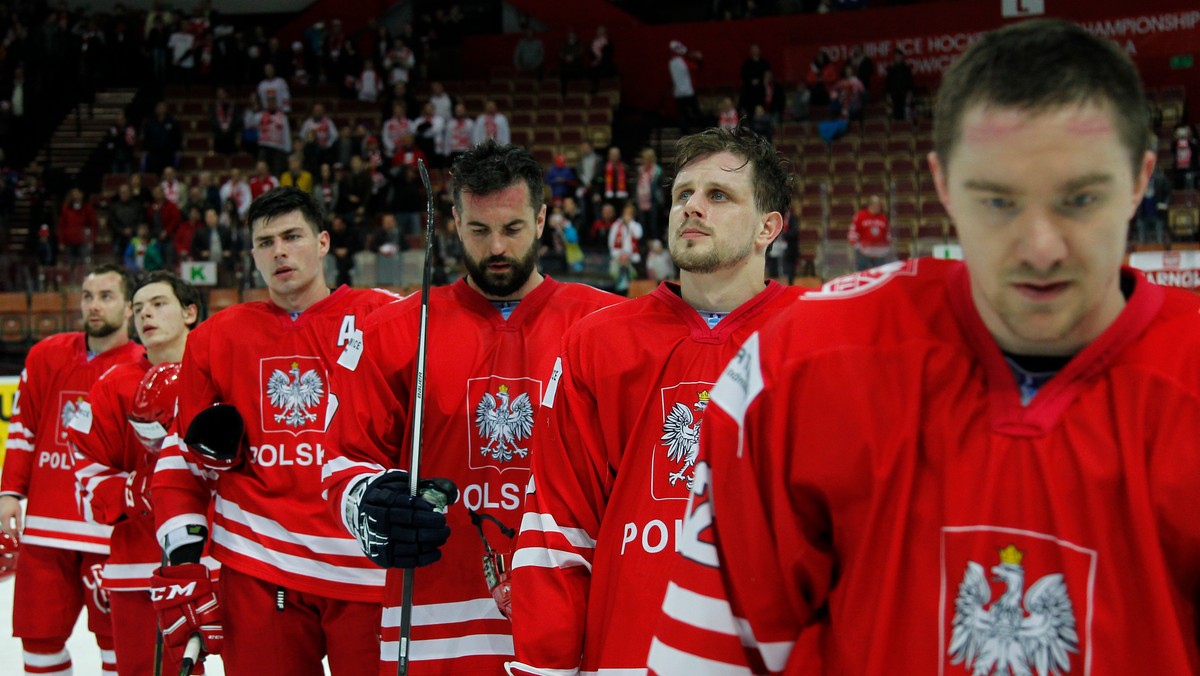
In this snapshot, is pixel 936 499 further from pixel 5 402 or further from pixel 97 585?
pixel 5 402

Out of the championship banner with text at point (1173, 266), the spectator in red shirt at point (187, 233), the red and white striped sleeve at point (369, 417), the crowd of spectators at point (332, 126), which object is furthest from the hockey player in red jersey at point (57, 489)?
the championship banner with text at point (1173, 266)

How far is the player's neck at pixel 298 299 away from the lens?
3.60m

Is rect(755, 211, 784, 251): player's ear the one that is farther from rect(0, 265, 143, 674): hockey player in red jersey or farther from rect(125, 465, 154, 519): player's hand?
rect(0, 265, 143, 674): hockey player in red jersey

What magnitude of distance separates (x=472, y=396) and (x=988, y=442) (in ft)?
6.31

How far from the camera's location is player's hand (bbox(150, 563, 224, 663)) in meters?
3.30

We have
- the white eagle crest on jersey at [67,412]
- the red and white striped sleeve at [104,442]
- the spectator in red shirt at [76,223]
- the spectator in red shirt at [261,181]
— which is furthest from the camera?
the spectator in red shirt at [261,181]

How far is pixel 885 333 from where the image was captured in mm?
1299

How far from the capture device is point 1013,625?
1181 mm

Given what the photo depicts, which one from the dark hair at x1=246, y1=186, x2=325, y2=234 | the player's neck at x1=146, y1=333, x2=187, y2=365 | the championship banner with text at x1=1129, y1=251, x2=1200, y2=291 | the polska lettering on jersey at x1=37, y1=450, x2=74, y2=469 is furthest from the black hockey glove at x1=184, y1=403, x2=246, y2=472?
the championship banner with text at x1=1129, y1=251, x2=1200, y2=291

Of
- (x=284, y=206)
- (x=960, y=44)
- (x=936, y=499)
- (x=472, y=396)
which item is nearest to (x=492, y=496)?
(x=472, y=396)

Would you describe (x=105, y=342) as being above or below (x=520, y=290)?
below

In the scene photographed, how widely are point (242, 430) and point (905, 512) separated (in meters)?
2.52

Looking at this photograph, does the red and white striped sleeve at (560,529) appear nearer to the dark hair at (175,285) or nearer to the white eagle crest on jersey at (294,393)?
the white eagle crest on jersey at (294,393)

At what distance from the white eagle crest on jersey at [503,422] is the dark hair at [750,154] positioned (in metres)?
0.74
